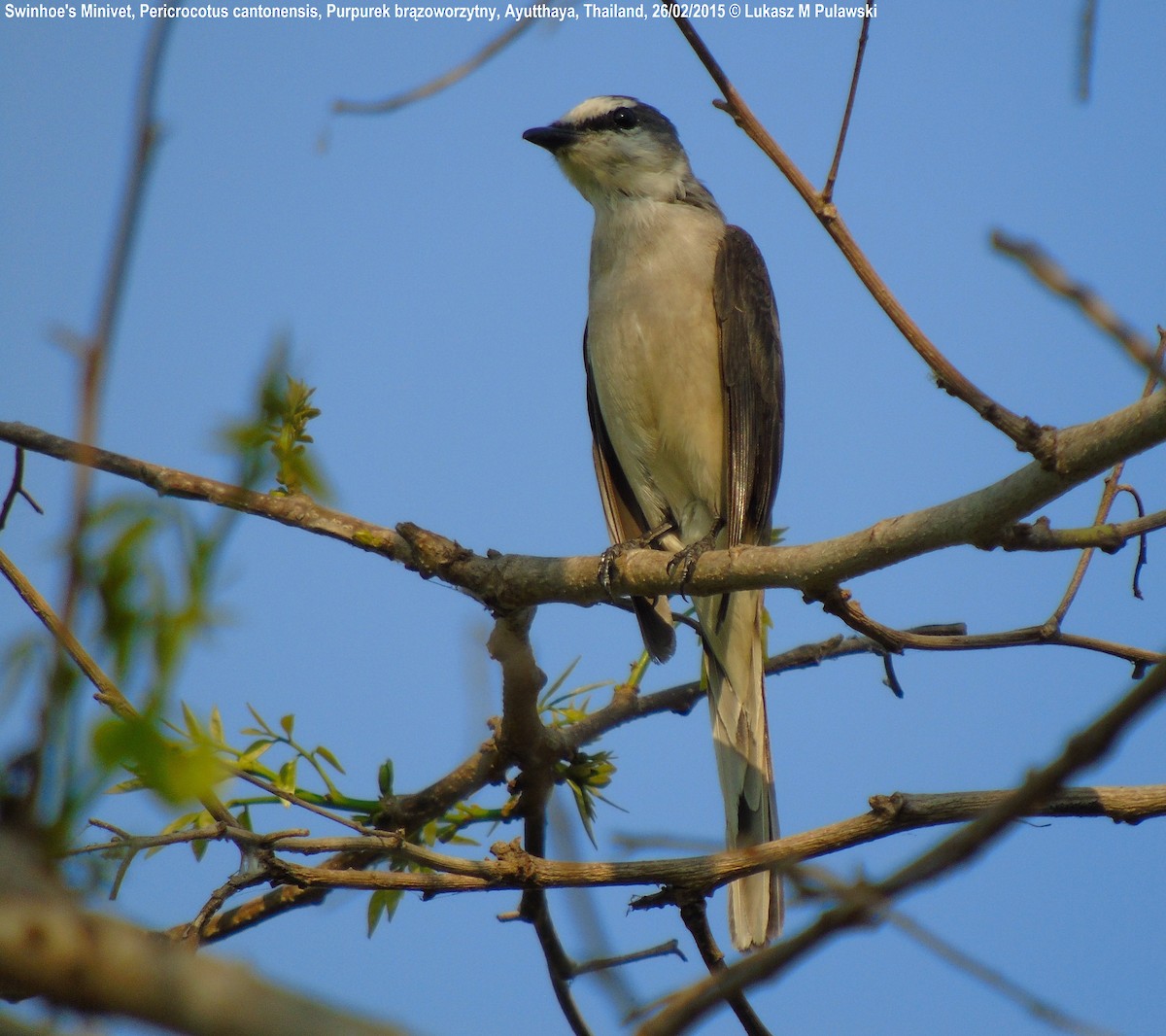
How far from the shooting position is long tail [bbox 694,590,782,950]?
188 inches

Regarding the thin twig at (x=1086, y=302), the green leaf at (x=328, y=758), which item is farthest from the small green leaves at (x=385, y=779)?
the thin twig at (x=1086, y=302)

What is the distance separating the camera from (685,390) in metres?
5.37

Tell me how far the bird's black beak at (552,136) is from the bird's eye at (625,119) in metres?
0.22

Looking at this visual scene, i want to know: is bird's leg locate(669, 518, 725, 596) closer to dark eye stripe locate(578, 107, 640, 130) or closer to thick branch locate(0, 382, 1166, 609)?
thick branch locate(0, 382, 1166, 609)

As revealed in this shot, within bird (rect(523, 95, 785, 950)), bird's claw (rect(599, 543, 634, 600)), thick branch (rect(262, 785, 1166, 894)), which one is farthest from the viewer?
bird (rect(523, 95, 785, 950))

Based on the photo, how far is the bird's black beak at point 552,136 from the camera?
19.7ft

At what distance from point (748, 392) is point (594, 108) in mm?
1904

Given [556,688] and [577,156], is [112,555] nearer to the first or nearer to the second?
[556,688]

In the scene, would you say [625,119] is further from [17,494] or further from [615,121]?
[17,494]

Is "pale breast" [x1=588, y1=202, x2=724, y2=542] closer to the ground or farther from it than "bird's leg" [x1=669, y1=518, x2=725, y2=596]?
farther from it

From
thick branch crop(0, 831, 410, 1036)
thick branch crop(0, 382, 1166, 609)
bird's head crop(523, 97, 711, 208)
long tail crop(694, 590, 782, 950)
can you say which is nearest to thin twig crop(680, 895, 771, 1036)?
thick branch crop(0, 382, 1166, 609)

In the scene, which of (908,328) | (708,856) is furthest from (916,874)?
(708,856)

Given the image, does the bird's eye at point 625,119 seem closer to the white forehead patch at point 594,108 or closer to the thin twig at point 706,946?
the white forehead patch at point 594,108

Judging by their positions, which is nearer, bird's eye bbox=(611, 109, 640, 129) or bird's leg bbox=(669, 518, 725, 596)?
bird's leg bbox=(669, 518, 725, 596)
